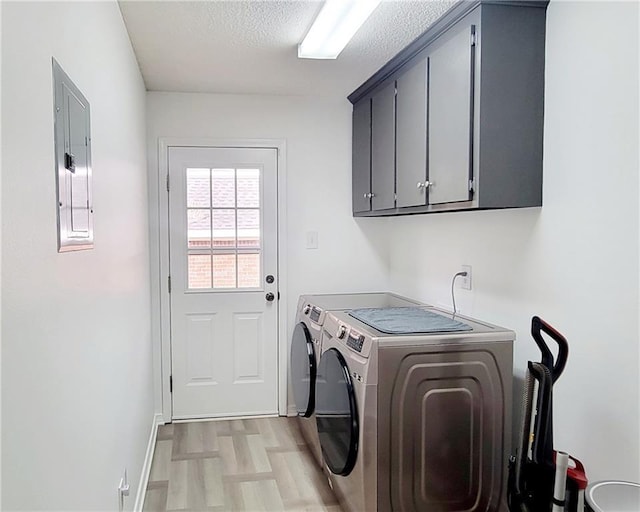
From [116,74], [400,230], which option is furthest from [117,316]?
[400,230]

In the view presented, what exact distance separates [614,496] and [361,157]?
8.59 feet

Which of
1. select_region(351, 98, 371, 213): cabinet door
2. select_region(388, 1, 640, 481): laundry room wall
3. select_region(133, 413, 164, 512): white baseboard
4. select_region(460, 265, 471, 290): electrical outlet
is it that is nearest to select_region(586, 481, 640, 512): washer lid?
select_region(388, 1, 640, 481): laundry room wall

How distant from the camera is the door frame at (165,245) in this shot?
3.81 m

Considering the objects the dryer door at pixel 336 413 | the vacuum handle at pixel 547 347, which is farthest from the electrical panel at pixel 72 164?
the vacuum handle at pixel 547 347

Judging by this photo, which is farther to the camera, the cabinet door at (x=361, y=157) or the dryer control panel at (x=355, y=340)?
the cabinet door at (x=361, y=157)

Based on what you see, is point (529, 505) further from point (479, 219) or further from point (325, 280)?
point (325, 280)

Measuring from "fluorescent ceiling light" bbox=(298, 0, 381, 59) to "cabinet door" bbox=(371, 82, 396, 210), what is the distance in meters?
0.50

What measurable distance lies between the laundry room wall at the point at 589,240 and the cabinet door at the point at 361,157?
127 centimetres

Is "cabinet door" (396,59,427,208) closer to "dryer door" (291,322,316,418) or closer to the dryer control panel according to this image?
the dryer control panel

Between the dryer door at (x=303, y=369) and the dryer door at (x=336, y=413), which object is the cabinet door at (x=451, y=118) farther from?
the dryer door at (x=303, y=369)

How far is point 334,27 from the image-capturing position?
8.19 ft

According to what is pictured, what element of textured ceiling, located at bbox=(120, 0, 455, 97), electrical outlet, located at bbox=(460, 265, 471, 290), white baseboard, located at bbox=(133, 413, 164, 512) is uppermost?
textured ceiling, located at bbox=(120, 0, 455, 97)

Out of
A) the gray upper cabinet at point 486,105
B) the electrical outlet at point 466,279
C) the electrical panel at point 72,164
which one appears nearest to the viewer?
the electrical panel at point 72,164

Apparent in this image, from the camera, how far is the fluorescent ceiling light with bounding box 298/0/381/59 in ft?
7.41
